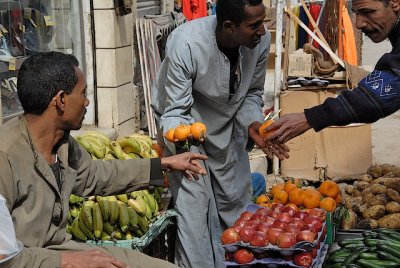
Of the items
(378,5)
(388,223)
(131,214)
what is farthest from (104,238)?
(388,223)

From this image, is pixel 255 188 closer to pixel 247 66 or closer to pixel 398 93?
pixel 247 66

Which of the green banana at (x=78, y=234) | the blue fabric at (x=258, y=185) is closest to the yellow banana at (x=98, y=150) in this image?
the green banana at (x=78, y=234)

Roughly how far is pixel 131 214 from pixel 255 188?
76.3 inches

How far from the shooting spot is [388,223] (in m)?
6.43

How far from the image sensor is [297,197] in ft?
19.3

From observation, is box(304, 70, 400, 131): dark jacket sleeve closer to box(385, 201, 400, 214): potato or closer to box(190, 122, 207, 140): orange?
box(190, 122, 207, 140): orange

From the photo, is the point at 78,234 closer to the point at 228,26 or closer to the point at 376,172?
the point at 228,26

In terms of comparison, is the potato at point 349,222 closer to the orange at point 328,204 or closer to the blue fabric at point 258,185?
the orange at point 328,204

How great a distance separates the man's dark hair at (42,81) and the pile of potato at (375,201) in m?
3.42

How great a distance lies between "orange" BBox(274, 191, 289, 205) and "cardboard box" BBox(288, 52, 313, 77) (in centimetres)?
265

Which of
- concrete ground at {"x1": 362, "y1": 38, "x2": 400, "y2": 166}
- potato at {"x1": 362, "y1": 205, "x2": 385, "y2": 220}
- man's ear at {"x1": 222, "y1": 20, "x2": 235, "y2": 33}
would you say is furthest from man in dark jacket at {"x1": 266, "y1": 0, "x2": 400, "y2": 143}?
concrete ground at {"x1": 362, "y1": 38, "x2": 400, "y2": 166}

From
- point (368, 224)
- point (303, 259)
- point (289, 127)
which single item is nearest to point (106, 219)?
point (303, 259)

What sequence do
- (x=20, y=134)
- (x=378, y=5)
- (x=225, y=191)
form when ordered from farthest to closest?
1. (x=225, y=191)
2. (x=378, y=5)
3. (x=20, y=134)

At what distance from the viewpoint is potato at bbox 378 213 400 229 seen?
6.39 meters
